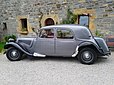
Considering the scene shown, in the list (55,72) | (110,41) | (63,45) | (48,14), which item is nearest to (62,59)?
(63,45)

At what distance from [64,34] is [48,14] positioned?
13.9 ft

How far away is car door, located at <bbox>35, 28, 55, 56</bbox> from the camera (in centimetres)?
709

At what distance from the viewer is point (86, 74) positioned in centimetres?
555

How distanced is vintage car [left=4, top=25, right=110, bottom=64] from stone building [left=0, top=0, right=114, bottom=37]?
2747 mm

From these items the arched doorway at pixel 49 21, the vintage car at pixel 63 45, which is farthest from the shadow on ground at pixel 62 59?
the arched doorway at pixel 49 21

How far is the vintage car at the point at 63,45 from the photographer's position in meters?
6.73

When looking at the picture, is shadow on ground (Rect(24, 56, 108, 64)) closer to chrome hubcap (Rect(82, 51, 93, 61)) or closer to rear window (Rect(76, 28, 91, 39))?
chrome hubcap (Rect(82, 51, 93, 61))

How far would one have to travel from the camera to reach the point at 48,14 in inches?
433

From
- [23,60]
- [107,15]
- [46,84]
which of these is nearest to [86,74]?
[46,84]

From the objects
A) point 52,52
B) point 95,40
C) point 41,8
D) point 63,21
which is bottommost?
point 52,52

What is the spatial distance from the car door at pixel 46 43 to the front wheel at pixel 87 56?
1.11 meters

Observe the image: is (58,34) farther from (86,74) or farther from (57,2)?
(57,2)

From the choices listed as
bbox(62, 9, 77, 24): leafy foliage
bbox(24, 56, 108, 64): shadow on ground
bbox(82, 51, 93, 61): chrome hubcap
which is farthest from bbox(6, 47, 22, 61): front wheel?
bbox(62, 9, 77, 24): leafy foliage

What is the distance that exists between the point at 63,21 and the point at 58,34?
3368 mm
